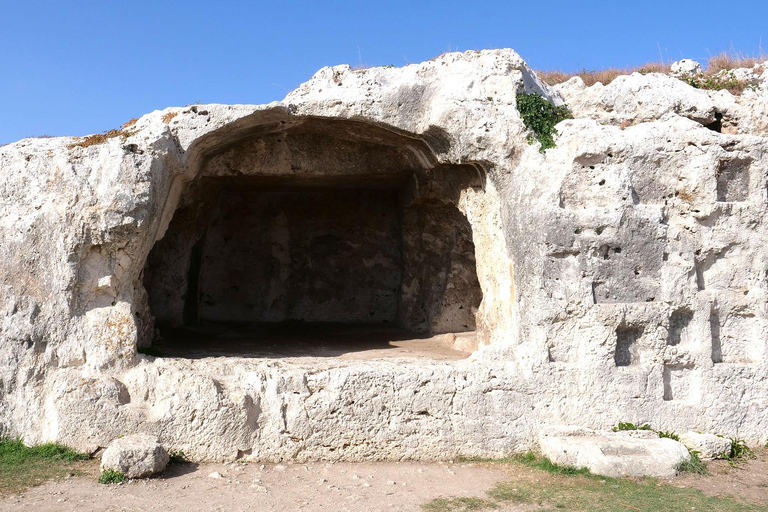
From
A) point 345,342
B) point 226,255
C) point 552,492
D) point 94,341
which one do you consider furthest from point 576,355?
point 226,255

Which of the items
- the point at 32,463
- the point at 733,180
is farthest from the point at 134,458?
the point at 733,180

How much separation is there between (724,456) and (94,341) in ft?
22.9

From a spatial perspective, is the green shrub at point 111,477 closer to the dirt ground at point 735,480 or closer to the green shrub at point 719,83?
the dirt ground at point 735,480

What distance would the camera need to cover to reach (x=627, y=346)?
7527mm

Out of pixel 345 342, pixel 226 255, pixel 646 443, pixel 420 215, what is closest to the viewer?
pixel 646 443

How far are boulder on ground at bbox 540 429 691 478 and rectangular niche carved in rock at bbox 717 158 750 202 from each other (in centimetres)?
299

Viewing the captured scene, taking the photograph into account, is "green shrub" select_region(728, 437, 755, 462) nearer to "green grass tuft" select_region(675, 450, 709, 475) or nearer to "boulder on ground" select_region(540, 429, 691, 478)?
"green grass tuft" select_region(675, 450, 709, 475)

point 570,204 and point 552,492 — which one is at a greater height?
point 570,204

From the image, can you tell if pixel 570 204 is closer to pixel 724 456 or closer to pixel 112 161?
pixel 724 456

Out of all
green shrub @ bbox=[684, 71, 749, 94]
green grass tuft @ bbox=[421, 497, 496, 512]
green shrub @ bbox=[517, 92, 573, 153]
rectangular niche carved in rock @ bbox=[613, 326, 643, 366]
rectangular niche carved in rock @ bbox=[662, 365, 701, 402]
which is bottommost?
green grass tuft @ bbox=[421, 497, 496, 512]

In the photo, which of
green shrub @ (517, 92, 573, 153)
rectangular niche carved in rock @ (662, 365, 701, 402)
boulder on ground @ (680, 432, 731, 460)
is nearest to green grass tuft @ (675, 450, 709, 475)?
boulder on ground @ (680, 432, 731, 460)

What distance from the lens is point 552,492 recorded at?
6320 mm

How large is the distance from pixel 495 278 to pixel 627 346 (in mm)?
1807

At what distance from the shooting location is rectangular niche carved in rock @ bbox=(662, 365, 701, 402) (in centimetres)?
754
